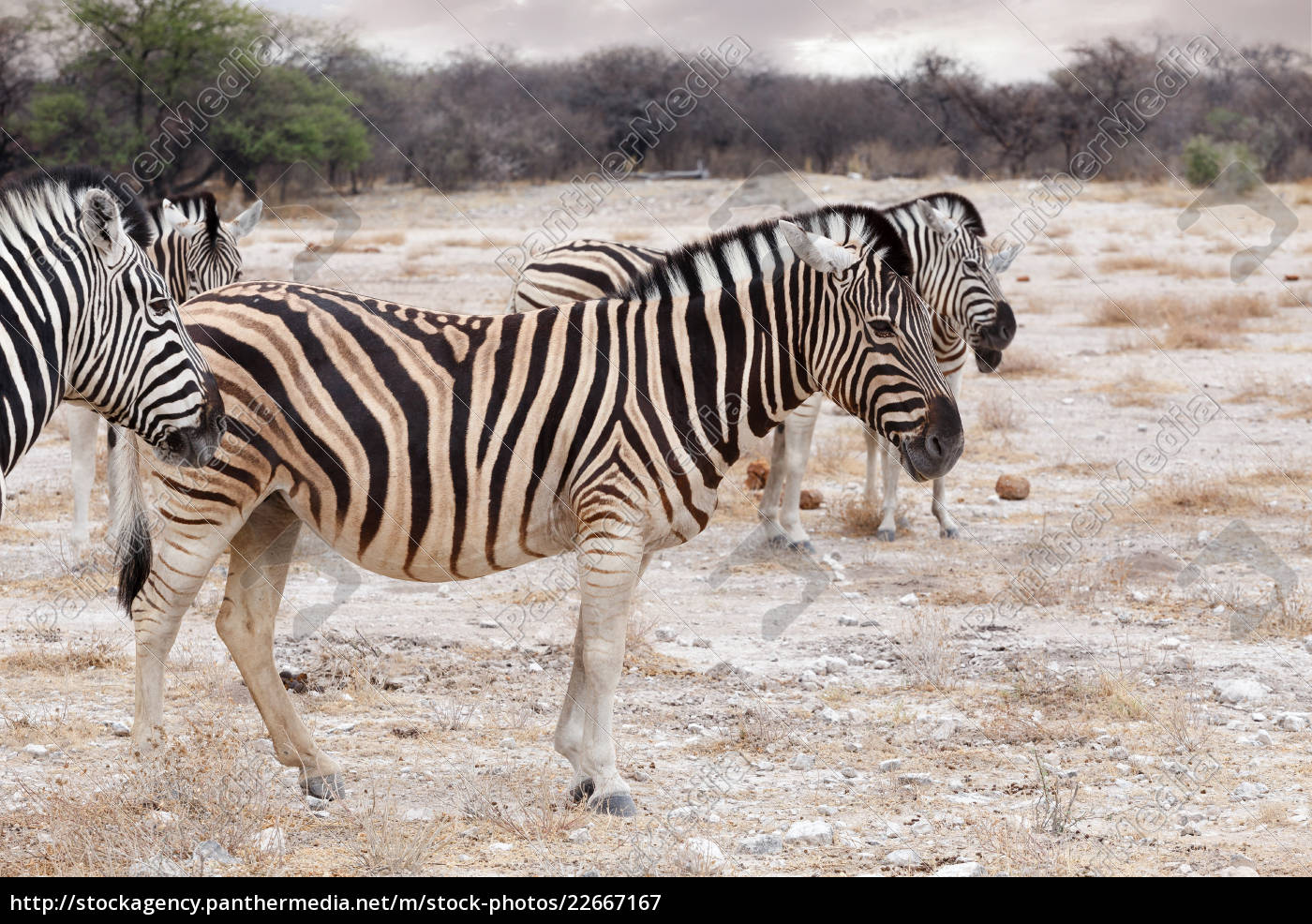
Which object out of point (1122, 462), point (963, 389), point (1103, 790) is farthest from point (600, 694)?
point (963, 389)

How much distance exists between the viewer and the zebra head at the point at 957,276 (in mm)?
9180

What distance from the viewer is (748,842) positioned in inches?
173

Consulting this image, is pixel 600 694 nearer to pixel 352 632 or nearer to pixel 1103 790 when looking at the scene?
pixel 1103 790

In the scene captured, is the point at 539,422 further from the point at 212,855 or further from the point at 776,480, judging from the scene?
the point at 776,480

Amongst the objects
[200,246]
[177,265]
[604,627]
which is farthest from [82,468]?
[604,627]

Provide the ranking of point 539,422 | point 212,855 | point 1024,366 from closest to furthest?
point 212,855 → point 539,422 → point 1024,366

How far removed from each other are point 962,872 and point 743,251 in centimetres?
234

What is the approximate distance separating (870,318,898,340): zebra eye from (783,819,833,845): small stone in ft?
5.75

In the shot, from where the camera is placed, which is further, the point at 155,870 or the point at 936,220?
the point at 936,220

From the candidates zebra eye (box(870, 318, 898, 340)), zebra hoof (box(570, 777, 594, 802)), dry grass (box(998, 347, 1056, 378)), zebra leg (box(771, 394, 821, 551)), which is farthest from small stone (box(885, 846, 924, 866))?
dry grass (box(998, 347, 1056, 378))

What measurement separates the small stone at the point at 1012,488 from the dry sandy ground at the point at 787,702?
12cm

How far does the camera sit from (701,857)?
4219 mm

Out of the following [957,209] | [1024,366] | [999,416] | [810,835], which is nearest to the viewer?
[810,835]
